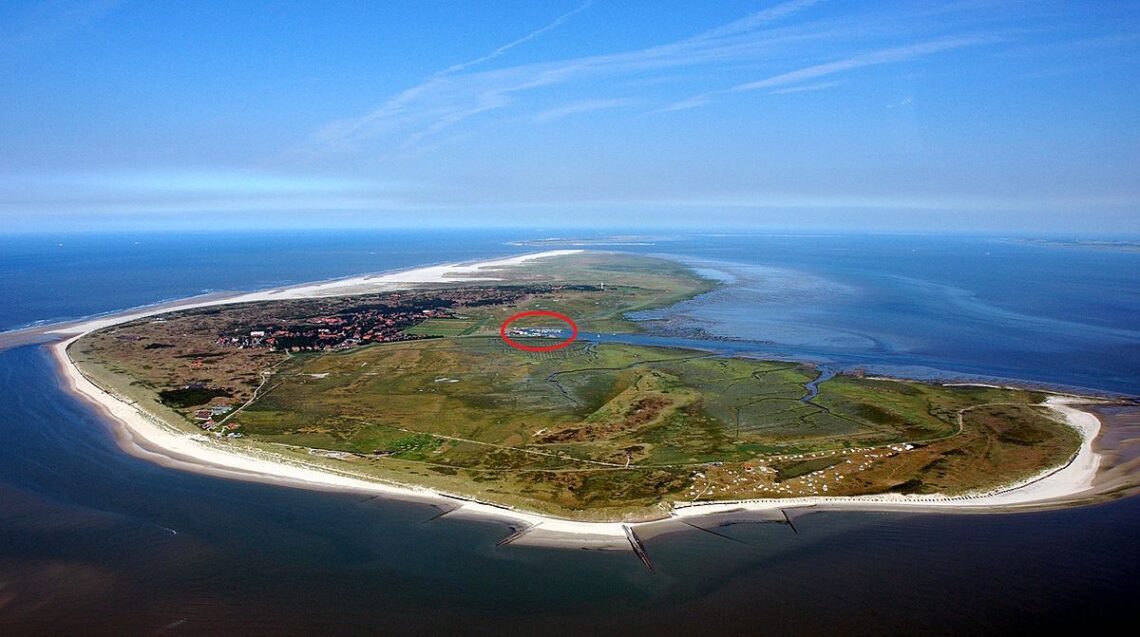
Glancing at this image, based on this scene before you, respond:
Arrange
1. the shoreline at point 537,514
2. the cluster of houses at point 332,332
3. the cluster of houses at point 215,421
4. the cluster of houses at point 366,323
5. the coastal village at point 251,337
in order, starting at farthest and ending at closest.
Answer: the cluster of houses at point 366,323 < the cluster of houses at point 332,332 < the coastal village at point 251,337 < the cluster of houses at point 215,421 < the shoreline at point 537,514

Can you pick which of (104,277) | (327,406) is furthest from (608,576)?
(104,277)

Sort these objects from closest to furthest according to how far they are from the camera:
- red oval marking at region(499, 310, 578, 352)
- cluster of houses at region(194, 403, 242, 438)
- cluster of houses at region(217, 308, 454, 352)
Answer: cluster of houses at region(194, 403, 242, 438) → red oval marking at region(499, 310, 578, 352) → cluster of houses at region(217, 308, 454, 352)

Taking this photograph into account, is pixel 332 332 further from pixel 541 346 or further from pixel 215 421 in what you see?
pixel 215 421

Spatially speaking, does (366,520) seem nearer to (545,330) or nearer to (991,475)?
(991,475)

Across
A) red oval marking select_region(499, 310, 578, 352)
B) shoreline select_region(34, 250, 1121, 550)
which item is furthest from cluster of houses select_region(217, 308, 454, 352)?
shoreline select_region(34, 250, 1121, 550)

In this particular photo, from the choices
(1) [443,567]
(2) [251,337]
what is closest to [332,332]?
(2) [251,337]

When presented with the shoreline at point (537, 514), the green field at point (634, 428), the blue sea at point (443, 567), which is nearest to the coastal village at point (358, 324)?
the green field at point (634, 428)

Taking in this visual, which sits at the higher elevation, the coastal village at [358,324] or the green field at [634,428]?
the coastal village at [358,324]

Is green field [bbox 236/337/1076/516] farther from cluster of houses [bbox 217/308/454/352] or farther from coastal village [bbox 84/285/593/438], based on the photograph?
cluster of houses [bbox 217/308/454/352]

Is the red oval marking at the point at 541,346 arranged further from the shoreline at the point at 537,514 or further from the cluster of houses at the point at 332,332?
the shoreline at the point at 537,514

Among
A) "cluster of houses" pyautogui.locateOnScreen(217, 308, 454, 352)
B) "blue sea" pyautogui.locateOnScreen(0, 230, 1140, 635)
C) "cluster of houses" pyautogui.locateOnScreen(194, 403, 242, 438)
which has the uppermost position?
"cluster of houses" pyautogui.locateOnScreen(217, 308, 454, 352)
